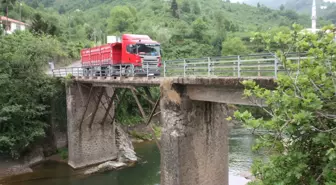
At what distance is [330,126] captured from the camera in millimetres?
4672

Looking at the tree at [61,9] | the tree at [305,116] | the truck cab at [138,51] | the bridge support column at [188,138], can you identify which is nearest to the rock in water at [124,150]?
the truck cab at [138,51]

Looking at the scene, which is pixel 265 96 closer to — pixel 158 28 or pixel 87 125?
pixel 87 125

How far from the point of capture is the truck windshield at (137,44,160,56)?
679 inches

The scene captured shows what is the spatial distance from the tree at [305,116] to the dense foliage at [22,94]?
1753cm

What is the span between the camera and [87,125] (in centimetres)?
2131

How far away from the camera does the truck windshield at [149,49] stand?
17250 mm

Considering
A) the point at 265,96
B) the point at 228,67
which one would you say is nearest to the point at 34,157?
the point at 228,67

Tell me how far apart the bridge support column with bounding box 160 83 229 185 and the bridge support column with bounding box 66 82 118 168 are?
10.00m

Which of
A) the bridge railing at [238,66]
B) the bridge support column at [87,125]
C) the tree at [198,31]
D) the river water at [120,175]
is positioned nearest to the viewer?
the bridge railing at [238,66]

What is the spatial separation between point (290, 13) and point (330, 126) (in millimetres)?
163661

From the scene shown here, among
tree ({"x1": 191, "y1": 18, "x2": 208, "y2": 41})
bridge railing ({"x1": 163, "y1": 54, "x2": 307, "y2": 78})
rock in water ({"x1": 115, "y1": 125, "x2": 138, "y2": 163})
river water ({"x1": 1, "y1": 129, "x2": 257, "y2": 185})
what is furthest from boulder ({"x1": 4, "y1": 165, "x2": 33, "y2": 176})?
tree ({"x1": 191, "y1": 18, "x2": 208, "y2": 41})

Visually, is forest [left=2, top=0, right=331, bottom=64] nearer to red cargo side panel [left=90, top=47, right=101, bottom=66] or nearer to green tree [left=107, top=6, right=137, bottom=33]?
green tree [left=107, top=6, right=137, bottom=33]

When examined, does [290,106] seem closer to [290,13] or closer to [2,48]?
[2,48]

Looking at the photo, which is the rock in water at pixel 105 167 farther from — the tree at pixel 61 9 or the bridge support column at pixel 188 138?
the tree at pixel 61 9
